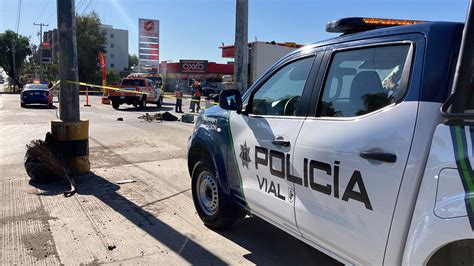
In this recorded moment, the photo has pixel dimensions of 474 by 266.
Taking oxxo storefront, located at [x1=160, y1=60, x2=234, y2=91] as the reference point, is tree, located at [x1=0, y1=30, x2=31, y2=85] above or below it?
above

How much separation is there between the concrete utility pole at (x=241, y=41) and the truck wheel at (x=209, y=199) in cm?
451

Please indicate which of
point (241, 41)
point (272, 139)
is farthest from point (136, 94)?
point (272, 139)

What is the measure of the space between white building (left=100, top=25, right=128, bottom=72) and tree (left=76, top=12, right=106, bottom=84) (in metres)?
66.3

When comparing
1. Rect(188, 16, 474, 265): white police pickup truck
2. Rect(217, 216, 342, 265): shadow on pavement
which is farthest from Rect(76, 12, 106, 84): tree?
Rect(188, 16, 474, 265): white police pickup truck

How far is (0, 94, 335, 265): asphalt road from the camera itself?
4.05 m

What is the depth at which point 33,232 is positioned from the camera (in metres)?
4.62

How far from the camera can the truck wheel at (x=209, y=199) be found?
179 inches

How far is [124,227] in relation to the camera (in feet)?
15.8

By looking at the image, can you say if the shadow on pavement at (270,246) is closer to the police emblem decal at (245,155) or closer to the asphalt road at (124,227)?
the asphalt road at (124,227)

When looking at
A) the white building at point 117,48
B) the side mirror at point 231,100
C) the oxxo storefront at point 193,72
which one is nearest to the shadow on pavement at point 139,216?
the side mirror at point 231,100

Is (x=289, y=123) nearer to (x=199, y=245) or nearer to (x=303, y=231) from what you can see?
(x=303, y=231)

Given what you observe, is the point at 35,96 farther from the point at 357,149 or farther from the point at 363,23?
the point at 357,149

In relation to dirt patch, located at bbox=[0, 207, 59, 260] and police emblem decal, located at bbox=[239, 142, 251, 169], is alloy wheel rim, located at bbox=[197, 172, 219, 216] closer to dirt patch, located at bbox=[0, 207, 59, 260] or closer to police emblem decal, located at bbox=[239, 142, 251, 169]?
police emblem decal, located at bbox=[239, 142, 251, 169]

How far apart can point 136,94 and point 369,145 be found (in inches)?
890
